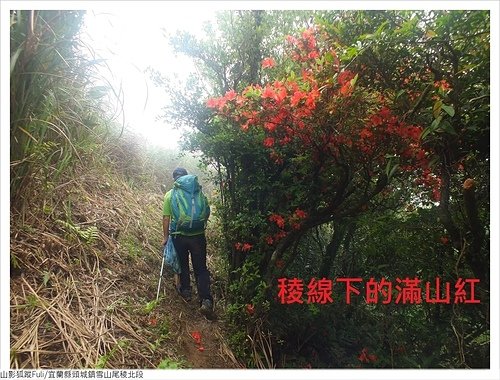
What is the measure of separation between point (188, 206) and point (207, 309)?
85 cm

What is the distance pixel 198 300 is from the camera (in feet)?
10.1

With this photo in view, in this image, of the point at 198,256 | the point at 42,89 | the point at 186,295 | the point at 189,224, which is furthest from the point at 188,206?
the point at 42,89

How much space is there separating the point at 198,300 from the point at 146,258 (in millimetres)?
603

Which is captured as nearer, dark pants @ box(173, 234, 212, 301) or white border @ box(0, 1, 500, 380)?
white border @ box(0, 1, 500, 380)

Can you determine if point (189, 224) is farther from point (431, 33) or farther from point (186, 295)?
point (431, 33)

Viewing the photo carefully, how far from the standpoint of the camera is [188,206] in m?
2.83

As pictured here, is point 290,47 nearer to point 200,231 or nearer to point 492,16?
point 492,16

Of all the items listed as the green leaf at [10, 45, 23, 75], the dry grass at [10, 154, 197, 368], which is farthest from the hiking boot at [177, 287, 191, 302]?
the green leaf at [10, 45, 23, 75]

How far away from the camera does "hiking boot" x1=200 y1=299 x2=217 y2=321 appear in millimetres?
2830

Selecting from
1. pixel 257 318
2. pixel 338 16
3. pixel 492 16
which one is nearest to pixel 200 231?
pixel 257 318

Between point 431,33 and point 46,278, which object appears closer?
point 431,33

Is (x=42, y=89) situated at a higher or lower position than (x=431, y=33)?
lower

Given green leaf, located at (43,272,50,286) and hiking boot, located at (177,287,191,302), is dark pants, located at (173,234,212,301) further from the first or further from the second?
green leaf, located at (43,272,50,286)

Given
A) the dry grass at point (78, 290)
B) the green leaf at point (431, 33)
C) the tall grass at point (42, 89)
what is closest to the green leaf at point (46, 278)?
the dry grass at point (78, 290)
